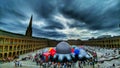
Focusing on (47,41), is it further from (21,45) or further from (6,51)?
(6,51)

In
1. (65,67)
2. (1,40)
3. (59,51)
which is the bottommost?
(65,67)

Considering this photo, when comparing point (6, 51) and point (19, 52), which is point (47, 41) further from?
point (6, 51)

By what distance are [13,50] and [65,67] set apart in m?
21.6

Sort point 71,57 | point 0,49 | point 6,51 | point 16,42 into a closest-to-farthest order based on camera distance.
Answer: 1. point 71,57
2. point 0,49
3. point 6,51
4. point 16,42

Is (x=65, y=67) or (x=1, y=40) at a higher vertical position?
(x=1, y=40)

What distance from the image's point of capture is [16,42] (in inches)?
1480

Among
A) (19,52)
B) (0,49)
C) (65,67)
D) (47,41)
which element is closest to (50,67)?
(65,67)

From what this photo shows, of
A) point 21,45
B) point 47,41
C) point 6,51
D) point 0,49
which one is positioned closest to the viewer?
point 0,49

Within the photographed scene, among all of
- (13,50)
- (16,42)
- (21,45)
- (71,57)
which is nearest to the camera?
(71,57)

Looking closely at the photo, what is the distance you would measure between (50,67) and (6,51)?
17.5 meters

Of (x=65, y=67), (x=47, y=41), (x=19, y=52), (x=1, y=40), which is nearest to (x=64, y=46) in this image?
(x=65, y=67)

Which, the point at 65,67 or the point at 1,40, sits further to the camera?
the point at 1,40

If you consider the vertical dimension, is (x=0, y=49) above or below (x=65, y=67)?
above

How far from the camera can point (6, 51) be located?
3164 centimetres
